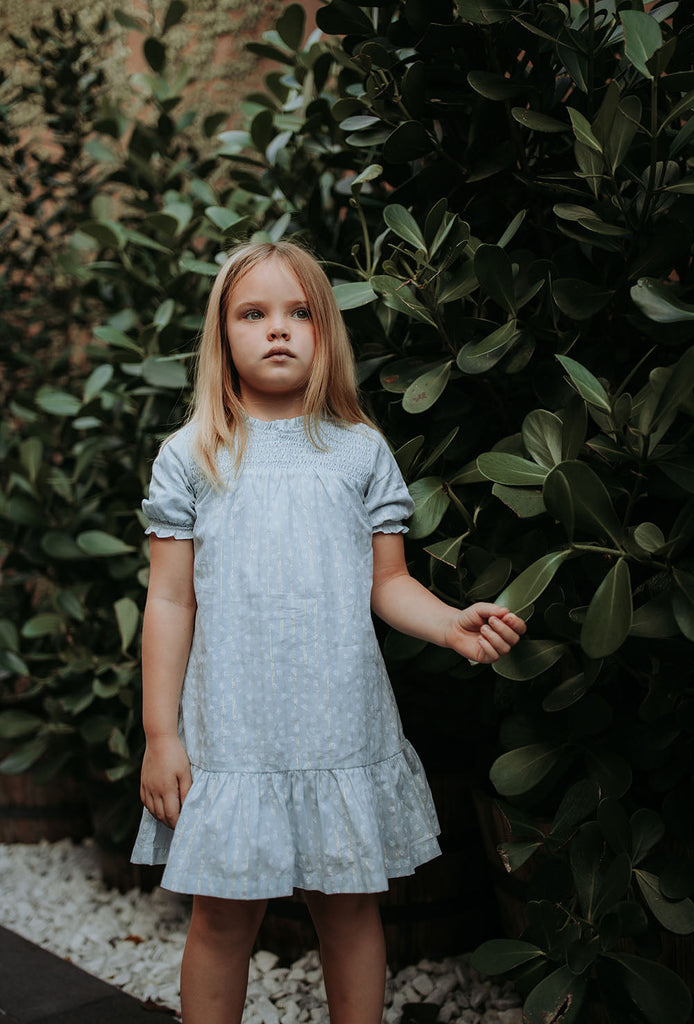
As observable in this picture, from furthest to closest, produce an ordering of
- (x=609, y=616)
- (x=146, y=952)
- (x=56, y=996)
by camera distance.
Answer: (x=146, y=952) < (x=56, y=996) < (x=609, y=616)

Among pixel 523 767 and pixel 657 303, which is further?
pixel 523 767

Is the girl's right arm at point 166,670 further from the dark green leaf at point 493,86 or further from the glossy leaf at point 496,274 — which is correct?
the dark green leaf at point 493,86

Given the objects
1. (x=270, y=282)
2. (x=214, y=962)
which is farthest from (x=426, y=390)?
(x=214, y=962)

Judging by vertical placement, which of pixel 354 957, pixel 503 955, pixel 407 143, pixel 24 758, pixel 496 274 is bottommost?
pixel 24 758

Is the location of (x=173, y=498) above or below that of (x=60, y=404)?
above

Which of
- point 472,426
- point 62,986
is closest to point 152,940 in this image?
point 62,986

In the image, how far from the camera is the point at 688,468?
1.10 metres

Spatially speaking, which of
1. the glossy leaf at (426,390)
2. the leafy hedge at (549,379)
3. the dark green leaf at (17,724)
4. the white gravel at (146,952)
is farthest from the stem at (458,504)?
the dark green leaf at (17,724)

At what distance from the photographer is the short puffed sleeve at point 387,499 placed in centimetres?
138

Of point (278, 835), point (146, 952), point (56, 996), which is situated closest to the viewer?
point (278, 835)

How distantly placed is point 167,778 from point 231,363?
0.67m

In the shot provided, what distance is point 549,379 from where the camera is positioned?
1381 mm

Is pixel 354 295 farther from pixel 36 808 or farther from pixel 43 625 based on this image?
pixel 36 808

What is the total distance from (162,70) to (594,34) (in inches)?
55.5
